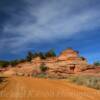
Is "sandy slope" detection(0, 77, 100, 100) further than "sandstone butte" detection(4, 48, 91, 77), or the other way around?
"sandstone butte" detection(4, 48, 91, 77)

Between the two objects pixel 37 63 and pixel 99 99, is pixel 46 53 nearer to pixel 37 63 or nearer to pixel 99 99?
pixel 37 63

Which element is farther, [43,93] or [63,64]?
[63,64]

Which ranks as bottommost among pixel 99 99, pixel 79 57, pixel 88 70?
pixel 99 99

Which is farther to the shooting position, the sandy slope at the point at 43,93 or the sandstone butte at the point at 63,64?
the sandstone butte at the point at 63,64

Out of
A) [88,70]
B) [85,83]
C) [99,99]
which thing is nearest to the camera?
[99,99]

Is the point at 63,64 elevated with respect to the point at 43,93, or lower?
elevated

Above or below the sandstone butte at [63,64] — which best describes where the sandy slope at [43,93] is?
below

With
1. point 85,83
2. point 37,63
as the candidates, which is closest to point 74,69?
point 37,63

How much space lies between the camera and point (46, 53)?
59.2 meters

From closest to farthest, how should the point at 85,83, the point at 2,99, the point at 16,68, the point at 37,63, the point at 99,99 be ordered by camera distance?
the point at 2,99 → the point at 99,99 → the point at 85,83 → the point at 37,63 → the point at 16,68

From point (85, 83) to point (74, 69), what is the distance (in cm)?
2833

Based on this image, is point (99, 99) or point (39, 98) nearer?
point (39, 98)

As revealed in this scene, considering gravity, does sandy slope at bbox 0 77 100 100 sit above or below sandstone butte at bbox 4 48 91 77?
below

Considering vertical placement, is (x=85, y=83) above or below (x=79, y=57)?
below
